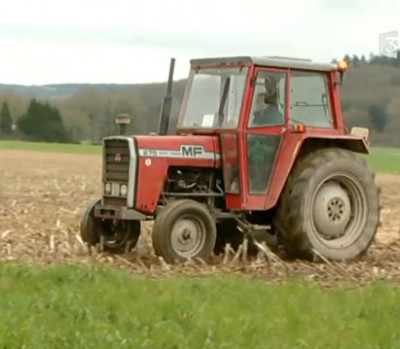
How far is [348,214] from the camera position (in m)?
13.6

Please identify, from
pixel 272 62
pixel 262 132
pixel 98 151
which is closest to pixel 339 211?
pixel 262 132

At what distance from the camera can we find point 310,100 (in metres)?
13.3

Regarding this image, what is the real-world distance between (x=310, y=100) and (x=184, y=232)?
2.27 meters

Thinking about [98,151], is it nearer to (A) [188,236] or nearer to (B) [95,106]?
(B) [95,106]

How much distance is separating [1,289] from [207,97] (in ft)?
15.8

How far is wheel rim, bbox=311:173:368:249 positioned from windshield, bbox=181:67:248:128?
53.2 inches

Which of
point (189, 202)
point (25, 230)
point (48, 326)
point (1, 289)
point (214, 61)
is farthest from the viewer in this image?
point (25, 230)

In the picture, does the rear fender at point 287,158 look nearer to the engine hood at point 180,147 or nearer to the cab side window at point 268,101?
the cab side window at point 268,101

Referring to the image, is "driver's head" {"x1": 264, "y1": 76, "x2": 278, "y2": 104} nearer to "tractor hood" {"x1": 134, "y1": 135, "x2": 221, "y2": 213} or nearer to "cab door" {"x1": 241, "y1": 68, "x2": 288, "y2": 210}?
"cab door" {"x1": 241, "y1": 68, "x2": 288, "y2": 210}

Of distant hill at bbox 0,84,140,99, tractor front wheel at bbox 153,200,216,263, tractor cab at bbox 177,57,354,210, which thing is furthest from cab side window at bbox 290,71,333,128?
distant hill at bbox 0,84,140,99

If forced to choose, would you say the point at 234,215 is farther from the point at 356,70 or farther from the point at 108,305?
the point at 356,70

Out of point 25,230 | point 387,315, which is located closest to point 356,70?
point 25,230

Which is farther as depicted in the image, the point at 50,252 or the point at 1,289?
the point at 50,252

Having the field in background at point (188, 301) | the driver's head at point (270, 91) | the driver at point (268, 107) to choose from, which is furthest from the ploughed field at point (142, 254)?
the driver's head at point (270, 91)
